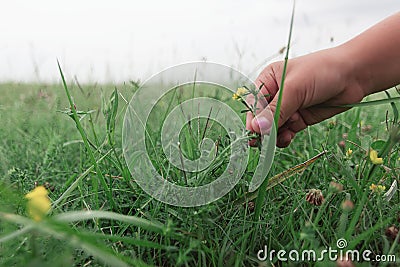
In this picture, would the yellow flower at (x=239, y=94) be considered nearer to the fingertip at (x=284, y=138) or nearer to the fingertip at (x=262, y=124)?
the fingertip at (x=262, y=124)

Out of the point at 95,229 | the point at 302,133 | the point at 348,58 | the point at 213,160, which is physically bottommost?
the point at 302,133

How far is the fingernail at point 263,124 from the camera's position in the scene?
1.07 metres

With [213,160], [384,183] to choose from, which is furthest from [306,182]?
[213,160]

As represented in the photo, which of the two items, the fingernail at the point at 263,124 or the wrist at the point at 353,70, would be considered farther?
the wrist at the point at 353,70

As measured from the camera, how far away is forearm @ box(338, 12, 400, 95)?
3.87 ft

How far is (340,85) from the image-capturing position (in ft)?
4.03

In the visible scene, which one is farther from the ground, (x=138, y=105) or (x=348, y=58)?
(x=348, y=58)

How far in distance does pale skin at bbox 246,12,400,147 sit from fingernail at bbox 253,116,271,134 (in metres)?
0.01

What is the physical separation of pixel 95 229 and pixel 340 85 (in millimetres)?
743

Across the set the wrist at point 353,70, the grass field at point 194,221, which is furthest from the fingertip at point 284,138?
the wrist at point 353,70

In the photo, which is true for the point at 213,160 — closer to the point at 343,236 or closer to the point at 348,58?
the point at 343,236

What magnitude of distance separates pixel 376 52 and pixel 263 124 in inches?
15.4

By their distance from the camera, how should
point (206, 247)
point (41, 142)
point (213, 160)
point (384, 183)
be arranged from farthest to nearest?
point (41, 142)
point (384, 183)
point (213, 160)
point (206, 247)

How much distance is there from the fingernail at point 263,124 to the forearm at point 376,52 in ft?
1.02
